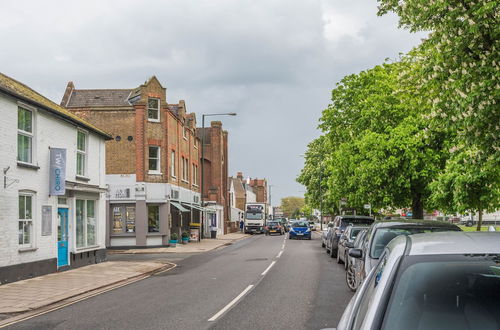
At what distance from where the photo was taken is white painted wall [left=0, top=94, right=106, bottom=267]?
1567 centimetres

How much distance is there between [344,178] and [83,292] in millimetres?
20482

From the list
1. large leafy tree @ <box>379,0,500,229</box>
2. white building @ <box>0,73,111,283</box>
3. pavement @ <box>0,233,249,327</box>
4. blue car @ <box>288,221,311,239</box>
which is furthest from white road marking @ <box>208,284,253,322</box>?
blue car @ <box>288,221,311,239</box>

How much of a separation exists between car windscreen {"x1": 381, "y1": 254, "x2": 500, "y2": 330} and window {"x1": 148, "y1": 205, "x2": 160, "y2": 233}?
31.9 m

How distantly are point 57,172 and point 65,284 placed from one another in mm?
4813

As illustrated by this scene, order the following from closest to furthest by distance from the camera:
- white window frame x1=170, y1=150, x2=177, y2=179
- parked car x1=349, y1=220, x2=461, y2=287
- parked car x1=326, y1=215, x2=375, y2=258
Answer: parked car x1=349, y1=220, x2=461, y2=287, parked car x1=326, y1=215, x2=375, y2=258, white window frame x1=170, y1=150, x2=177, y2=179

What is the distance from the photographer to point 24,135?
1725cm

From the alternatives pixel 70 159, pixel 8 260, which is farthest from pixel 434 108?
pixel 70 159

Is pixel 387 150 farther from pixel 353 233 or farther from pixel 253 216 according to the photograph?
pixel 253 216

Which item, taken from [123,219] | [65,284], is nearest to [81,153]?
[65,284]

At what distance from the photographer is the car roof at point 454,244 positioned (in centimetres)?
281

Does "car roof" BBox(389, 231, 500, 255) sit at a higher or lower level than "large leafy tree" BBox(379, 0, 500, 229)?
lower

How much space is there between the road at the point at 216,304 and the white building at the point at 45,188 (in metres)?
3.96

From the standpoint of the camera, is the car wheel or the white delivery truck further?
the white delivery truck

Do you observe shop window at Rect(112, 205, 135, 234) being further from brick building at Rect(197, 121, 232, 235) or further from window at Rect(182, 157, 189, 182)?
brick building at Rect(197, 121, 232, 235)
